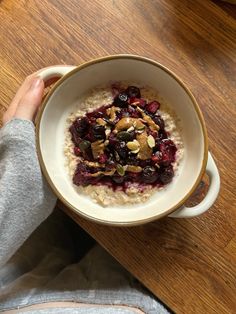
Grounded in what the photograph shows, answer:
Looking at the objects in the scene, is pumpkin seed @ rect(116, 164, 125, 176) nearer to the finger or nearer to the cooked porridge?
the cooked porridge

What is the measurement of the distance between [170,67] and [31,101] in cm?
22

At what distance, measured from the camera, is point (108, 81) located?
2.52 ft

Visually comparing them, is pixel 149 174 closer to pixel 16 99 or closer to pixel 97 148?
pixel 97 148

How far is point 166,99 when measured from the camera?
76 cm

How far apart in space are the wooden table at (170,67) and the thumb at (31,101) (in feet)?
0.24

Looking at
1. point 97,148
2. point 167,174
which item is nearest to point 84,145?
point 97,148

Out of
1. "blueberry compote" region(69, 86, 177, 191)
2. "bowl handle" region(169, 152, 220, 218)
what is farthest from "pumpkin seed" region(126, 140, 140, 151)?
"bowl handle" region(169, 152, 220, 218)

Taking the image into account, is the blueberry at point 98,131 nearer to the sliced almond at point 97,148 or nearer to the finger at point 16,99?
the sliced almond at point 97,148

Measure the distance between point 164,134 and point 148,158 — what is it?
0.16 feet

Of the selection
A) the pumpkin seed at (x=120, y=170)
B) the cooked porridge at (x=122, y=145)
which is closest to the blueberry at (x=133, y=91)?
the cooked porridge at (x=122, y=145)

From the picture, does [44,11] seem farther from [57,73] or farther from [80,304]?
[80,304]

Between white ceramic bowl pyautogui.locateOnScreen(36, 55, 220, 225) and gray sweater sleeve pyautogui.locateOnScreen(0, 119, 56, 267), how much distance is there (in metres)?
0.03

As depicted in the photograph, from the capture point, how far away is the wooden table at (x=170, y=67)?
30.7 inches

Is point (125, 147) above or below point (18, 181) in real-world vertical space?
above
